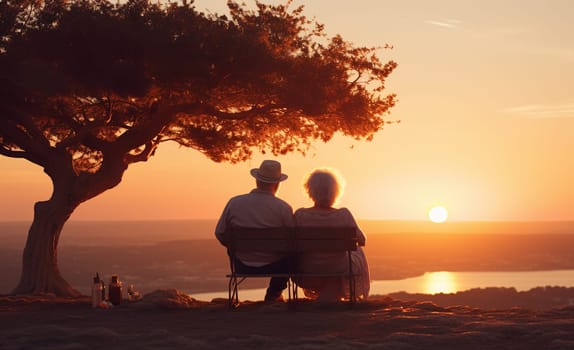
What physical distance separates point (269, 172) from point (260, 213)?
554 mm

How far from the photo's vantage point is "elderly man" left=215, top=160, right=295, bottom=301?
1192 centimetres

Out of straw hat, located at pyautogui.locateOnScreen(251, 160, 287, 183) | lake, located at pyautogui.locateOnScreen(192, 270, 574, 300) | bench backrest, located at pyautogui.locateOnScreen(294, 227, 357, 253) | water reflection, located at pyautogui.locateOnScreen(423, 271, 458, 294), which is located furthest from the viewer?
water reflection, located at pyautogui.locateOnScreen(423, 271, 458, 294)

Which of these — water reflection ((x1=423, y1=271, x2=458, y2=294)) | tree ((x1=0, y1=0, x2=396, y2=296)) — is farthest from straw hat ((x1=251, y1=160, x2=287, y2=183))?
water reflection ((x1=423, y1=271, x2=458, y2=294))

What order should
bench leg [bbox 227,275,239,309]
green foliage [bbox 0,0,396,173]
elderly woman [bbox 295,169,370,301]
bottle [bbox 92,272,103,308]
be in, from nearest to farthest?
elderly woman [bbox 295,169,370,301], bench leg [bbox 227,275,239,309], bottle [bbox 92,272,103,308], green foliage [bbox 0,0,396,173]

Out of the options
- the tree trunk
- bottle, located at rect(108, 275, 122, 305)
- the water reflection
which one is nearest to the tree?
the tree trunk

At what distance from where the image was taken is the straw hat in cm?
1197

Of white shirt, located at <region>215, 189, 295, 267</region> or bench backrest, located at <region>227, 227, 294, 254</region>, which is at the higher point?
white shirt, located at <region>215, 189, 295, 267</region>

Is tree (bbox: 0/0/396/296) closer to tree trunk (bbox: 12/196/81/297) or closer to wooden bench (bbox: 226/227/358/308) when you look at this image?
tree trunk (bbox: 12/196/81/297)

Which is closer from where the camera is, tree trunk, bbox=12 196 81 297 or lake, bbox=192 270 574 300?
tree trunk, bbox=12 196 81 297

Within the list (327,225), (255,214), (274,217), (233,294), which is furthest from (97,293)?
(327,225)

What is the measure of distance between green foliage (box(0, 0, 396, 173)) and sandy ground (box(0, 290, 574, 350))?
5.76 meters

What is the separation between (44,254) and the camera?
18.3 metres

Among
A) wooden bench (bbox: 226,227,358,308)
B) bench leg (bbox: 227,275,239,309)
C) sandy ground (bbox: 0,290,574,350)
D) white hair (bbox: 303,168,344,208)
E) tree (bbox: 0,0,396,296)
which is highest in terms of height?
tree (bbox: 0,0,396,296)

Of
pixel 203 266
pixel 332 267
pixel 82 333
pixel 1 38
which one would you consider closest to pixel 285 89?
pixel 1 38
